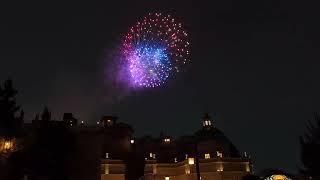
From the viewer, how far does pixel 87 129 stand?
76.9 meters

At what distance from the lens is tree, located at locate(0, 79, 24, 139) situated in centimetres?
4047

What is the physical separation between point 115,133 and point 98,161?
847 centimetres

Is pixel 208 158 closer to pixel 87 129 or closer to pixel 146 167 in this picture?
pixel 146 167

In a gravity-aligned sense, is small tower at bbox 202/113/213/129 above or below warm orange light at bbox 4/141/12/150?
above

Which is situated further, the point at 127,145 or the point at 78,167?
the point at 127,145

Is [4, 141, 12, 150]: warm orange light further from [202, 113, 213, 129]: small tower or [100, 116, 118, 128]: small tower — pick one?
[202, 113, 213, 129]: small tower

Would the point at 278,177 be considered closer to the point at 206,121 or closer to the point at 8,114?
the point at 8,114

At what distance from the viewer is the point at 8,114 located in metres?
42.6

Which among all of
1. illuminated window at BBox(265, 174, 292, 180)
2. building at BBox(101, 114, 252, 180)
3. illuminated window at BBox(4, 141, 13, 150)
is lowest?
illuminated window at BBox(265, 174, 292, 180)

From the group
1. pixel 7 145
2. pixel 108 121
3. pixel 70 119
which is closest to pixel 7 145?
pixel 7 145

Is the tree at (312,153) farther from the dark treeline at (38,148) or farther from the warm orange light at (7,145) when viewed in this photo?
the warm orange light at (7,145)

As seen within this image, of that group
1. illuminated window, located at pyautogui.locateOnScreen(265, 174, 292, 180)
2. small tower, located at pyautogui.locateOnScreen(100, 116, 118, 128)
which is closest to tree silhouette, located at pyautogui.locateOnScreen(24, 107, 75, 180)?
small tower, located at pyautogui.locateOnScreen(100, 116, 118, 128)

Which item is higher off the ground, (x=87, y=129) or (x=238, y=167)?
(x=87, y=129)

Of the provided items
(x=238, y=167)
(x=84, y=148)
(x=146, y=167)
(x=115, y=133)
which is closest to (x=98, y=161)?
(x=84, y=148)
